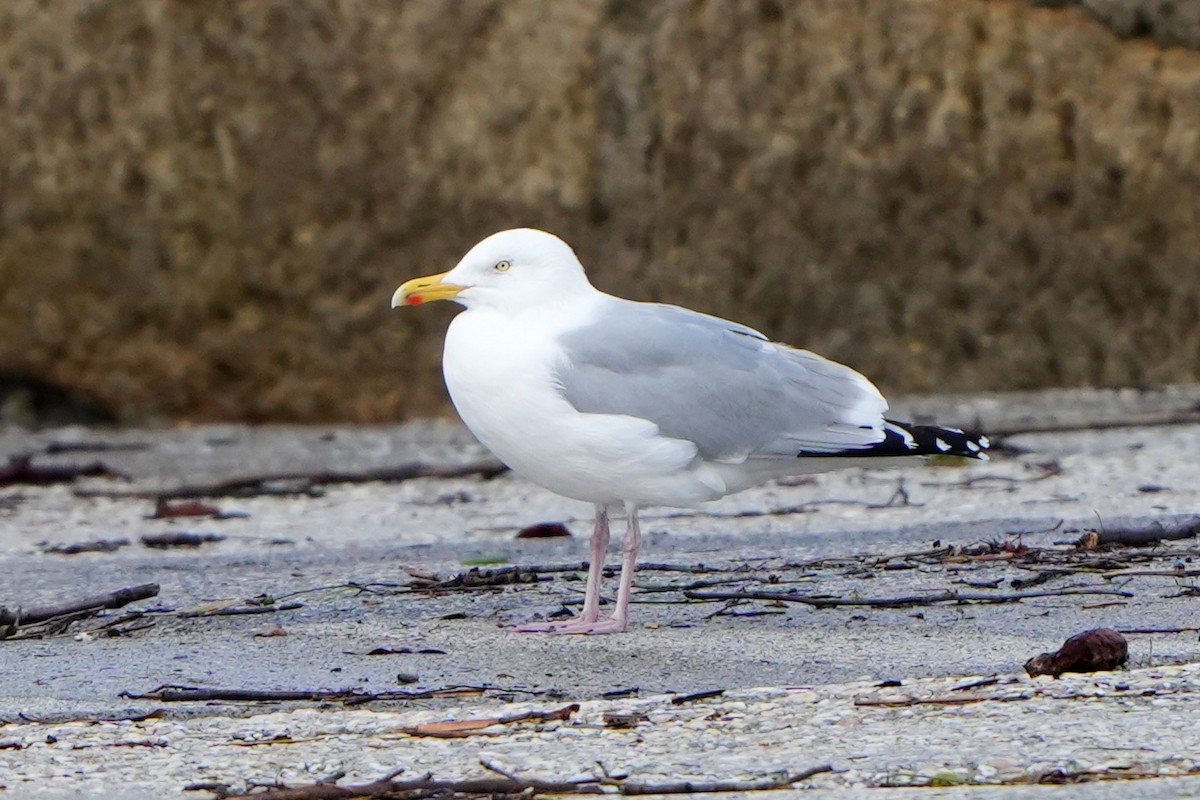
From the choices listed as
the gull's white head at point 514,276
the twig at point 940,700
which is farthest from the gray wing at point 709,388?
the twig at point 940,700

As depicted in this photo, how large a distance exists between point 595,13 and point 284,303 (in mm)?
2077

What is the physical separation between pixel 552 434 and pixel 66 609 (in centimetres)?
112

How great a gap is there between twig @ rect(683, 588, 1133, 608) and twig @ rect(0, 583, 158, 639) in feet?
4.21

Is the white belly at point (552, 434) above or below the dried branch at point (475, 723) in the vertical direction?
above

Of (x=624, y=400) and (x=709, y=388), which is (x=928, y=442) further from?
(x=624, y=400)

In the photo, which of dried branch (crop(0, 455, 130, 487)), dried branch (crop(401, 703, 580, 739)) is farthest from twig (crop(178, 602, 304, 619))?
dried branch (crop(0, 455, 130, 487))

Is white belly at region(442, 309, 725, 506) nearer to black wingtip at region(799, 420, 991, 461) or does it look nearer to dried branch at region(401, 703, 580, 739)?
black wingtip at region(799, 420, 991, 461)

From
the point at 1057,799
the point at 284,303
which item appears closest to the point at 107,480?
the point at 284,303

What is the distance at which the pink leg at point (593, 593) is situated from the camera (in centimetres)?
406

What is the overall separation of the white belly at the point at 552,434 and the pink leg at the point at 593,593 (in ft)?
0.33

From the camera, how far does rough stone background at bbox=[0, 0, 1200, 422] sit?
9211mm

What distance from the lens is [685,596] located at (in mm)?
4398

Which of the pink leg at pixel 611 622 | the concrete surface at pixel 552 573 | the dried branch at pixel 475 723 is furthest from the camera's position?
the pink leg at pixel 611 622

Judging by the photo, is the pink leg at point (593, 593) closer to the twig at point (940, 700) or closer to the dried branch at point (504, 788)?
the twig at point (940, 700)
